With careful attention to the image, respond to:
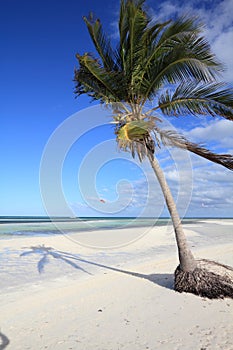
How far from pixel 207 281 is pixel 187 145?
3328 millimetres

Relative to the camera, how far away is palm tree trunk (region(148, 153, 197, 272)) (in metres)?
7.38

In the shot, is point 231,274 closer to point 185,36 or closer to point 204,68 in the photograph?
point 204,68

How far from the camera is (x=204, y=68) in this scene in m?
7.34

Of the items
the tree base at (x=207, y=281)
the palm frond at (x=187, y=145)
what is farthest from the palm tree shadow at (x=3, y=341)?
the palm frond at (x=187, y=145)

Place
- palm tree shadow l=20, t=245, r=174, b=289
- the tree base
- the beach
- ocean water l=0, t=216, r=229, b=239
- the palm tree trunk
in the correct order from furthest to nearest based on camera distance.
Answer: ocean water l=0, t=216, r=229, b=239 → palm tree shadow l=20, t=245, r=174, b=289 → the palm tree trunk → the tree base → the beach

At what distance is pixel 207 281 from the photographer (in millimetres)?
6934

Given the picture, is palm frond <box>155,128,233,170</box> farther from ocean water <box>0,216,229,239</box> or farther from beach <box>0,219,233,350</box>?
ocean water <box>0,216,229,239</box>

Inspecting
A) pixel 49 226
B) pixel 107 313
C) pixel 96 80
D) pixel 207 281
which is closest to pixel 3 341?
pixel 107 313

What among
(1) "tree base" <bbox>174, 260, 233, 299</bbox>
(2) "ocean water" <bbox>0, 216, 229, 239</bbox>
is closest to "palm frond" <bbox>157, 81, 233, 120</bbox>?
(1) "tree base" <bbox>174, 260, 233, 299</bbox>

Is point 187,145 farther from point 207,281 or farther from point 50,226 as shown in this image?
point 50,226

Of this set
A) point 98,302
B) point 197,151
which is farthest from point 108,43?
point 98,302

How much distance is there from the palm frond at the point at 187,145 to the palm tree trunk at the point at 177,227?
60cm

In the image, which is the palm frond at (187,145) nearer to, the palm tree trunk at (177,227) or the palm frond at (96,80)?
the palm tree trunk at (177,227)

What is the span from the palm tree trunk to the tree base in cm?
18
